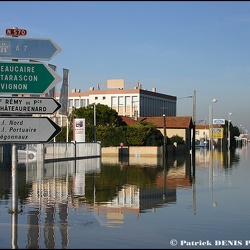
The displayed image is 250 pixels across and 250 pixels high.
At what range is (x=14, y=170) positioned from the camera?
484 inches

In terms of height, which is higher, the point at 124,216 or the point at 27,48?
the point at 27,48

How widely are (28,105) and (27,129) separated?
1.95 feet

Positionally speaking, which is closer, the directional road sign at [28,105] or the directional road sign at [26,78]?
the directional road sign at [26,78]

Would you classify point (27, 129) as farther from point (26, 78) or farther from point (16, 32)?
point (16, 32)

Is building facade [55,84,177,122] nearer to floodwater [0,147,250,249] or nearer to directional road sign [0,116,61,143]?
floodwater [0,147,250,249]

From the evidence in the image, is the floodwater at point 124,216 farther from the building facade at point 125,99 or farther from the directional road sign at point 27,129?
the building facade at point 125,99

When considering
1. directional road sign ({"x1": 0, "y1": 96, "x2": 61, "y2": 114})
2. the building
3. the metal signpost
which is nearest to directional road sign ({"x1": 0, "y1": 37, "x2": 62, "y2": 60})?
the metal signpost

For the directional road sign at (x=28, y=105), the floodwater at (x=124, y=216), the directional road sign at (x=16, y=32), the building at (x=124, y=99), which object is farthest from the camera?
the building at (x=124, y=99)

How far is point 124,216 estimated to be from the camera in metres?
13.1

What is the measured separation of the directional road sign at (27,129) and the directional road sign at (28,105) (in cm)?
25

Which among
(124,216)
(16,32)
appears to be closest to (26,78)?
(16,32)

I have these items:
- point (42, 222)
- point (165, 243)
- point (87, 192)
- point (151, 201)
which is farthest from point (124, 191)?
point (165, 243)

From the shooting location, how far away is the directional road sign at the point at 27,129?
1156 cm

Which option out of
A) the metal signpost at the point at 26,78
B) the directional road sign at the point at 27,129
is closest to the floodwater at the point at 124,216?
the directional road sign at the point at 27,129
